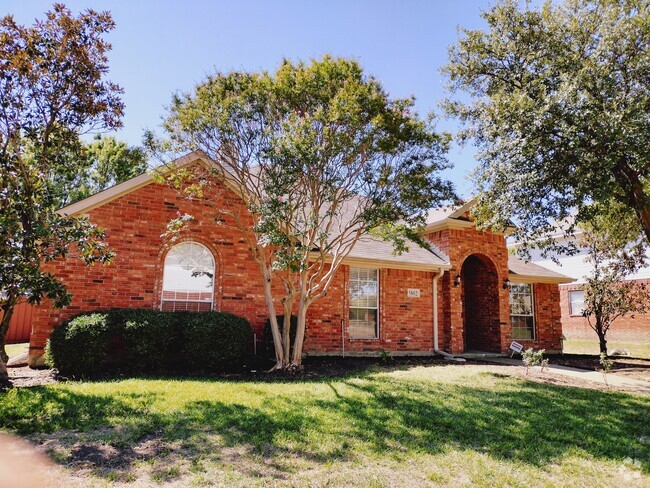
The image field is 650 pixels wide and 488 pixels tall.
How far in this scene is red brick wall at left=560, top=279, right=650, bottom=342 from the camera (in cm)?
2033

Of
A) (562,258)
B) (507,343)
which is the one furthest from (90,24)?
(562,258)

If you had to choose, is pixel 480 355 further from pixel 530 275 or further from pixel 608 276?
pixel 608 276

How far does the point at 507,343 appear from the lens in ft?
50.7

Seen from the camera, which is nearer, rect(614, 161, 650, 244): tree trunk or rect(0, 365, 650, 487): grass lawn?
rect(0, 365, 650, 487): grass lawn

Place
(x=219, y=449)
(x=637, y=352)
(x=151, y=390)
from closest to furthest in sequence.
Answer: (x=219, y=449), (x=151, y=390), (x=637, y=352)

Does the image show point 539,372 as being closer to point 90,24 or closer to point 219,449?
point 219,449

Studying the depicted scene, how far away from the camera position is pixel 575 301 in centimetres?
2381

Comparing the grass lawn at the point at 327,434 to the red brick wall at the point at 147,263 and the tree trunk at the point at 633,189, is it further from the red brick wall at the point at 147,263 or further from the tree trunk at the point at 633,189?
the tree trunk at the point at 633,189

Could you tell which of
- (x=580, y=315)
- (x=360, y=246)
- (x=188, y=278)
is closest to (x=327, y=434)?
(x=188, y=278)

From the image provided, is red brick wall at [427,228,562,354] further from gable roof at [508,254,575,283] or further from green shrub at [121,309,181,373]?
green shrub at [121,309,181,373]

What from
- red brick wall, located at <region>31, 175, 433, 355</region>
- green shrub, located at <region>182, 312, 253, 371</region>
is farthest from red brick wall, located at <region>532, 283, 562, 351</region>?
green shrub, located at <region>182, 312, 253, 371</region>

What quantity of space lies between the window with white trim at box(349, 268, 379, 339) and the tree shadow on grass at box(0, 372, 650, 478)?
564 cm

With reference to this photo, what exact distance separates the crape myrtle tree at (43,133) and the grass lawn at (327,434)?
1.96 metres

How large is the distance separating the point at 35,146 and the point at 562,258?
89.4ft
